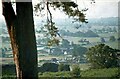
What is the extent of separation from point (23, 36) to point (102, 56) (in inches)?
310

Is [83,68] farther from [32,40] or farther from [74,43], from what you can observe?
[32,40]

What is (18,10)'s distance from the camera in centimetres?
478

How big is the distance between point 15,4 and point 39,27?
133 cm

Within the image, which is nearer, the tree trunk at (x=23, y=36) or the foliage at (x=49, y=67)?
the tree trunk at (x=23, y=36)

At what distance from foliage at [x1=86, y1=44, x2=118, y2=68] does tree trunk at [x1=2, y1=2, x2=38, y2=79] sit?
22.2 feet

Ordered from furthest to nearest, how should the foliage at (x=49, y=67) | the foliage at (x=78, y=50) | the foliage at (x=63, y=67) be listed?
the foliage at (x=49, y=67), the foliage at (x=63, y=67), the foliage at (x=78, y=50)

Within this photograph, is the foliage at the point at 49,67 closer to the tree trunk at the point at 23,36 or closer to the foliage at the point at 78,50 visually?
the foliage at the point at 78,50

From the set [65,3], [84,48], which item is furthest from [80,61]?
[65,3]

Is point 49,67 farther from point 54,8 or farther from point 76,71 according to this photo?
point 54,8

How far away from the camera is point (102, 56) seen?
12.3 meters

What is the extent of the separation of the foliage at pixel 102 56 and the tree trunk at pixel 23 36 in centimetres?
677

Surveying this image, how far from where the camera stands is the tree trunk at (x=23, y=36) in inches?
188

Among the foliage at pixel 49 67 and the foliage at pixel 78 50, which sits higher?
the foliage at pixel 78 50

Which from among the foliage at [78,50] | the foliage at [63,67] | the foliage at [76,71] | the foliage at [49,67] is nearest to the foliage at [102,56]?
the foliage at [78,50]
